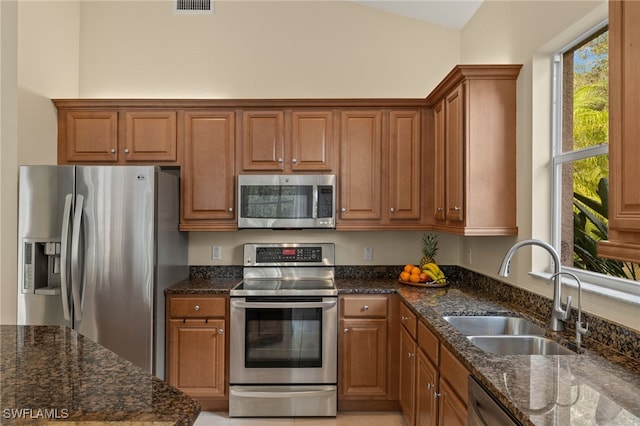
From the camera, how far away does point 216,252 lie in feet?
12.0

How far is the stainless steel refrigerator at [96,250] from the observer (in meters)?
2.82

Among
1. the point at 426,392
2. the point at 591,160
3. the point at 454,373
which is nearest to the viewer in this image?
the point at 454,373

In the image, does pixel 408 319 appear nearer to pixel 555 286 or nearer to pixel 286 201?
pixel 555 286

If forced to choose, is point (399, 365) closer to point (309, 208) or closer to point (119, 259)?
point (309, 208)

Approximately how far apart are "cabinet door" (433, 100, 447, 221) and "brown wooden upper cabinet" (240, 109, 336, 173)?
795 mm

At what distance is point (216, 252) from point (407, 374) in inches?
72.3

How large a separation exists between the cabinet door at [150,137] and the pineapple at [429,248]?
2.14 metres

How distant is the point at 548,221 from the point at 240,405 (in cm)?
237

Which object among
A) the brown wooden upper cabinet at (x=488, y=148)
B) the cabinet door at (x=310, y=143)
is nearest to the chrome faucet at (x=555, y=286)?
the brown wooden upper cabinet at (x=488, y=148)

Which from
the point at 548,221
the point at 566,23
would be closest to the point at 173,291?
the point at 548,221

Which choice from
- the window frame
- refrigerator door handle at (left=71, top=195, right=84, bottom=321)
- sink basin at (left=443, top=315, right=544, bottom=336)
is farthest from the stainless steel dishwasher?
refrigerator door handle at (left=71, top=195, right=84, bottom=321)

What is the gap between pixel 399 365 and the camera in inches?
120

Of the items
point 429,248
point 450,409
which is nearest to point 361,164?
point 429,248

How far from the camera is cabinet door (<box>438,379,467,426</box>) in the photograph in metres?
1.74
